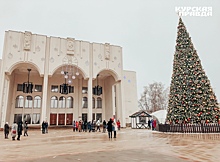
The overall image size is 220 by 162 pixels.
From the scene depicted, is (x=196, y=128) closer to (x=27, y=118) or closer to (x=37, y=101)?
(x=37, y=101)

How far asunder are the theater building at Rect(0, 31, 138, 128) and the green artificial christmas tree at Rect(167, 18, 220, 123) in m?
12.9

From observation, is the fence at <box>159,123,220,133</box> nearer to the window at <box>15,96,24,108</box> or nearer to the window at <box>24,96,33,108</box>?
the window at <box>24,96,33,108</box>

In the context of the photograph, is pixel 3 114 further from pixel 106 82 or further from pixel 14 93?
pixel 106 82

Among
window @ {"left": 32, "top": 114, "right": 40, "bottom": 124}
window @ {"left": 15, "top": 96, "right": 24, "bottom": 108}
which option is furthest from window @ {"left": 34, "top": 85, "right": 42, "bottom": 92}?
window @ {"left": 32, "top": 114, "right": 40, "bottom": 124}

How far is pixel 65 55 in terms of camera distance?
2550 centimetres

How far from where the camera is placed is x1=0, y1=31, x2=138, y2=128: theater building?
76.9ft

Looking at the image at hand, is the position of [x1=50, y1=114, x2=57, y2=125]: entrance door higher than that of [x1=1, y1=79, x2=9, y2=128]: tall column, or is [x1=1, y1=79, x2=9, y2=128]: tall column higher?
[x1=1, y1=79, x2=9, y2=128]: tall column

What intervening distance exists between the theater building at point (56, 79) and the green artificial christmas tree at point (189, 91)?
507 inches

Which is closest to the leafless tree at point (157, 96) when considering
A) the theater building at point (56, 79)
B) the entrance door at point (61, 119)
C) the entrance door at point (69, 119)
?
the theater building at point (56, 79)

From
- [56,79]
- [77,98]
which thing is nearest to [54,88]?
[56,79]

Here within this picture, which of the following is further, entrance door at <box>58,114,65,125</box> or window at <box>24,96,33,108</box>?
entrance door at <box>58,114,65,125</box>

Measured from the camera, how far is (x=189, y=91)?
14195 millimetres

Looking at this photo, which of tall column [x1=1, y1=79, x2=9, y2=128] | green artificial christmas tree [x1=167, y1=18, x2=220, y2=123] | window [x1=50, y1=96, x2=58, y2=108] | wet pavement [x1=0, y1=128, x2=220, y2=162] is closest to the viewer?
wet pavement [x1=0, y1=128, x2=220, y2=162]

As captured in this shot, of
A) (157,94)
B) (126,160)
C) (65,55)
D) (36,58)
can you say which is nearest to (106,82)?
(65,55)
